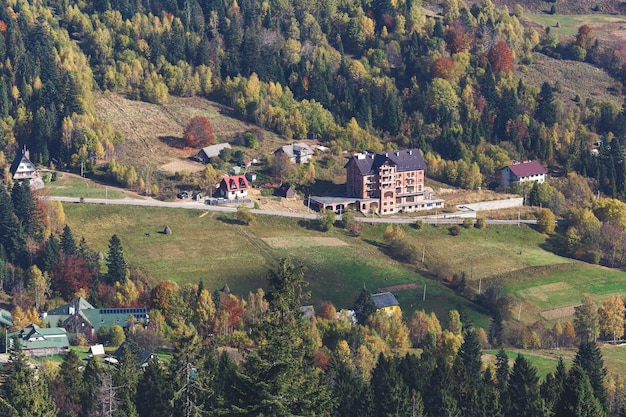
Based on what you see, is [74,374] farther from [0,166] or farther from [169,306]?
[0,166]

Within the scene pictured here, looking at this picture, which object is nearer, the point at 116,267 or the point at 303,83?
the point at 116,267

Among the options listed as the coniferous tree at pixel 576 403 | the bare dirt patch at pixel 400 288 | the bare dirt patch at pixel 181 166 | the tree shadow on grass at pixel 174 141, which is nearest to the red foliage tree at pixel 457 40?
the tree shadow on grass at pixel 174 141

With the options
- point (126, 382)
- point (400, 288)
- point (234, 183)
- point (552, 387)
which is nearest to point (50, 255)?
point (234, 183)

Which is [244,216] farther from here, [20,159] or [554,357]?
[554,357]

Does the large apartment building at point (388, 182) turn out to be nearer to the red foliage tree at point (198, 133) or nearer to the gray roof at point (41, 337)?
the red foliage tree at point (198, 133)

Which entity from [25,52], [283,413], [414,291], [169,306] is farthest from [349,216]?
[283,413]
